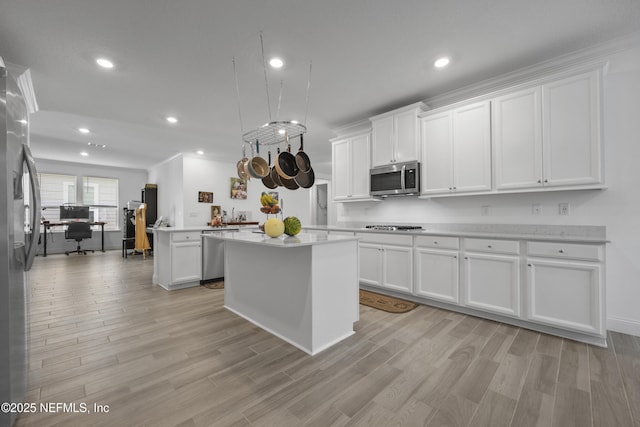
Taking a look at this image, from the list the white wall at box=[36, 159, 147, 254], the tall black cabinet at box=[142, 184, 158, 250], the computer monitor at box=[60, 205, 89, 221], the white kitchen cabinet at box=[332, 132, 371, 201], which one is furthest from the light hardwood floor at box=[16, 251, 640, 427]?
the white wall at box=[36, 159, 147, 254]

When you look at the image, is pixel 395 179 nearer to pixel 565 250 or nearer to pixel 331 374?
pixel 565 250

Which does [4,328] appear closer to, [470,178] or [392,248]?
[392,248]

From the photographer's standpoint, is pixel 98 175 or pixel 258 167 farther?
pixel 98 175

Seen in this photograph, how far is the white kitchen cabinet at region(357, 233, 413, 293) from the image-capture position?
10.8 ft

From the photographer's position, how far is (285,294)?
237cm

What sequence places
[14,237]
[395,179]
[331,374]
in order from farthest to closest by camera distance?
[395,179] → [331,374] → [14,237]

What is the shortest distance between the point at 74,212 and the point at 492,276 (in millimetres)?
9633

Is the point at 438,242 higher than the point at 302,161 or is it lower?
lower

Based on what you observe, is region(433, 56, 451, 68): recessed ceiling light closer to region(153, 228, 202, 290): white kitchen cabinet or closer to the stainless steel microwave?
the stainless steel microwave

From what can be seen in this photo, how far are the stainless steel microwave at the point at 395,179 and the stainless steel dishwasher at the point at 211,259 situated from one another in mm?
2673

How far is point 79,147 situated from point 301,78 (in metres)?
5.77

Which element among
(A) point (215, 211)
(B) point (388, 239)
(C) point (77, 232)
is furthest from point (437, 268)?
(C) point (77, 232)

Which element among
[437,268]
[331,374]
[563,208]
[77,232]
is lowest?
[331,374]

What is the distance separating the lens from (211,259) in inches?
174
